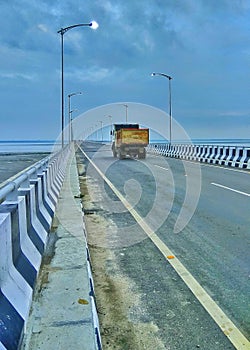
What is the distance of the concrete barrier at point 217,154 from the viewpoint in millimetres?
23797

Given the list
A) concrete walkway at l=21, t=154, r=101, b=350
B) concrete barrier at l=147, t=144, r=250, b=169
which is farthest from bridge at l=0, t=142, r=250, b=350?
concrete barrier at l=147, t=144, r=250, b=169

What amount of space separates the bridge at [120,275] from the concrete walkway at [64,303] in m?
0.01

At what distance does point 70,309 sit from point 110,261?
2.33 metres

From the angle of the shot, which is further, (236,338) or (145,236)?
(145,236)

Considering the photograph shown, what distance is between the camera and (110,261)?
20.1ft

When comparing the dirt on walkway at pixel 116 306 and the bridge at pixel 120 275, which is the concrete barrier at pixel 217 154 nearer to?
the bridge at pixel 120 275

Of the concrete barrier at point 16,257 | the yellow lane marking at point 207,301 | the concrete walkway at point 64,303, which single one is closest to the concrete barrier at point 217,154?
the yellow lane marking at point 207,301

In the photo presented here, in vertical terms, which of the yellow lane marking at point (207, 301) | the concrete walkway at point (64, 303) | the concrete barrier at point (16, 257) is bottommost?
the yellow lane marking at point (207, 301)

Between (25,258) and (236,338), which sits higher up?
(25,258)

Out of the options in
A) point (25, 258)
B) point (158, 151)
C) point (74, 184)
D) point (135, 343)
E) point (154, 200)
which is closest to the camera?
point (135, 343)

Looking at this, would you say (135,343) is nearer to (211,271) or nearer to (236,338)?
(236,338)

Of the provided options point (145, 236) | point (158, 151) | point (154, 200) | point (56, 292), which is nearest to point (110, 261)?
point (145, 236)

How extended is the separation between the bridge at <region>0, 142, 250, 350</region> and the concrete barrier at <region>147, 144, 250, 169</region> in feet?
48.9

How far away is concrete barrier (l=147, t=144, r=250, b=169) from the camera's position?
23797 millimetres
